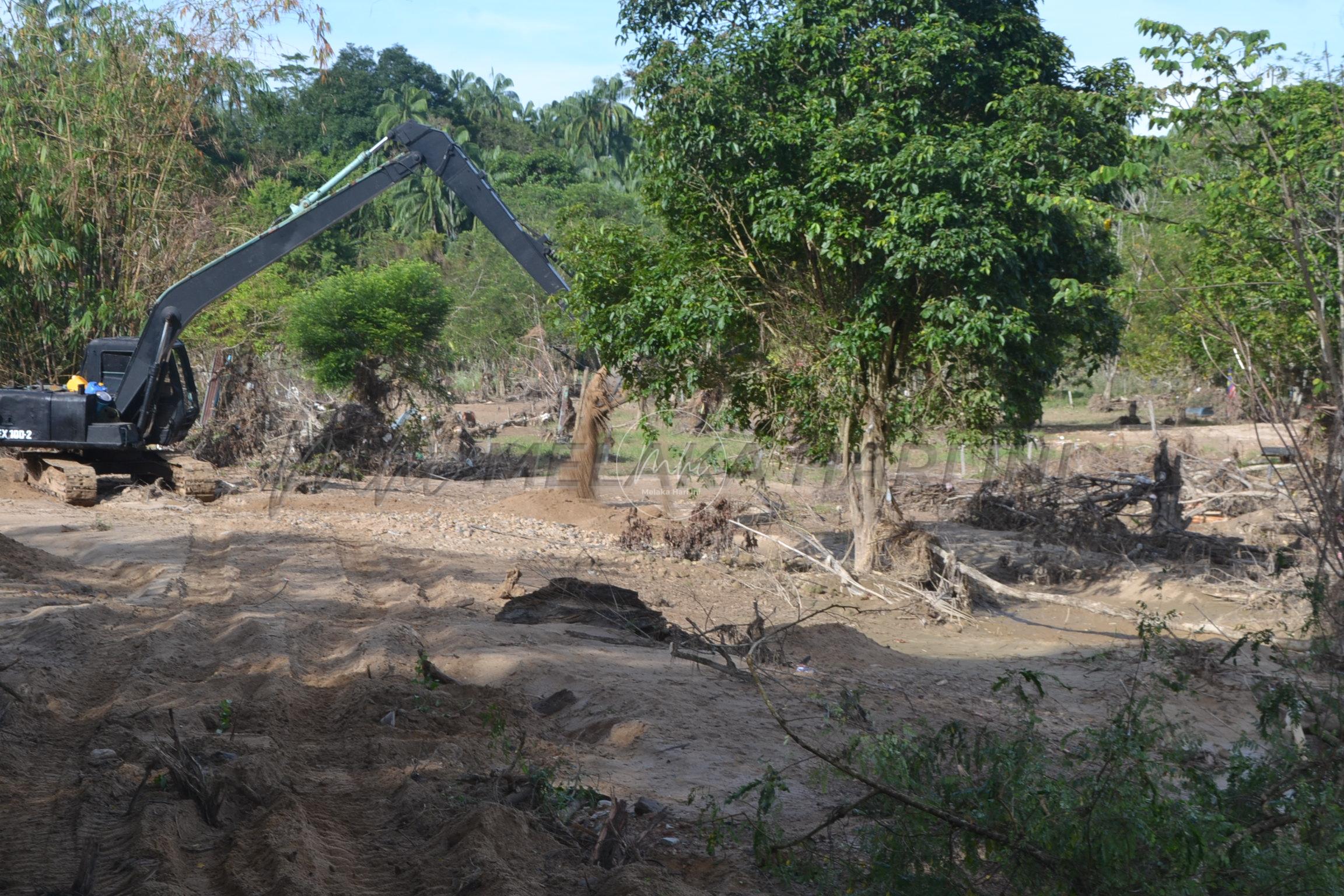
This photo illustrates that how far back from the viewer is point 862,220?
392 inches

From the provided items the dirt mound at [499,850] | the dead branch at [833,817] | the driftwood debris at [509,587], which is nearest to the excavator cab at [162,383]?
the driftwood debris at [509,587]

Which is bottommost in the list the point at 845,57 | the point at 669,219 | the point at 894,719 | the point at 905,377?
the point at 894,719

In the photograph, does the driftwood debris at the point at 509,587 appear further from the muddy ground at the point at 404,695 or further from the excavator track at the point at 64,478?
the excavator track at the point at 64,478

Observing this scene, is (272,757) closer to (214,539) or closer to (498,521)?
(214,539)

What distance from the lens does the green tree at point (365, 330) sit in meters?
19.7

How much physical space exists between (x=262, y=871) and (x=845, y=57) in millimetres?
8788

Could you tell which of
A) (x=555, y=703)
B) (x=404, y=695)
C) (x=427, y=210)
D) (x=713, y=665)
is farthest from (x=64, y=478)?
(x=427, y=210)

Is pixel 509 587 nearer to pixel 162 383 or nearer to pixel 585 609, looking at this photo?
pixel 585 609

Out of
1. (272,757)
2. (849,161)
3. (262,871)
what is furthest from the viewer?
(849,161)

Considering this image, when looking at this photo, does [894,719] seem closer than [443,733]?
No

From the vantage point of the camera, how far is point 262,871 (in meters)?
3.66

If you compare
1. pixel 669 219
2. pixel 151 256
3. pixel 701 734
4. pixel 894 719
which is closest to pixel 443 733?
pixel 701 734

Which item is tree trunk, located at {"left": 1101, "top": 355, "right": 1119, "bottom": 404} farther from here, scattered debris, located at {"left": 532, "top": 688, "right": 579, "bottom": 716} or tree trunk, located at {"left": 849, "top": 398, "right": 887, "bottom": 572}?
scattered debris, located at {"left": 532, "top": 688, "right": 579, "bottom": 716}

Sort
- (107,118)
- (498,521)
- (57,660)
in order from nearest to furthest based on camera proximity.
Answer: (57,660)
(498,521)
(107,118)
